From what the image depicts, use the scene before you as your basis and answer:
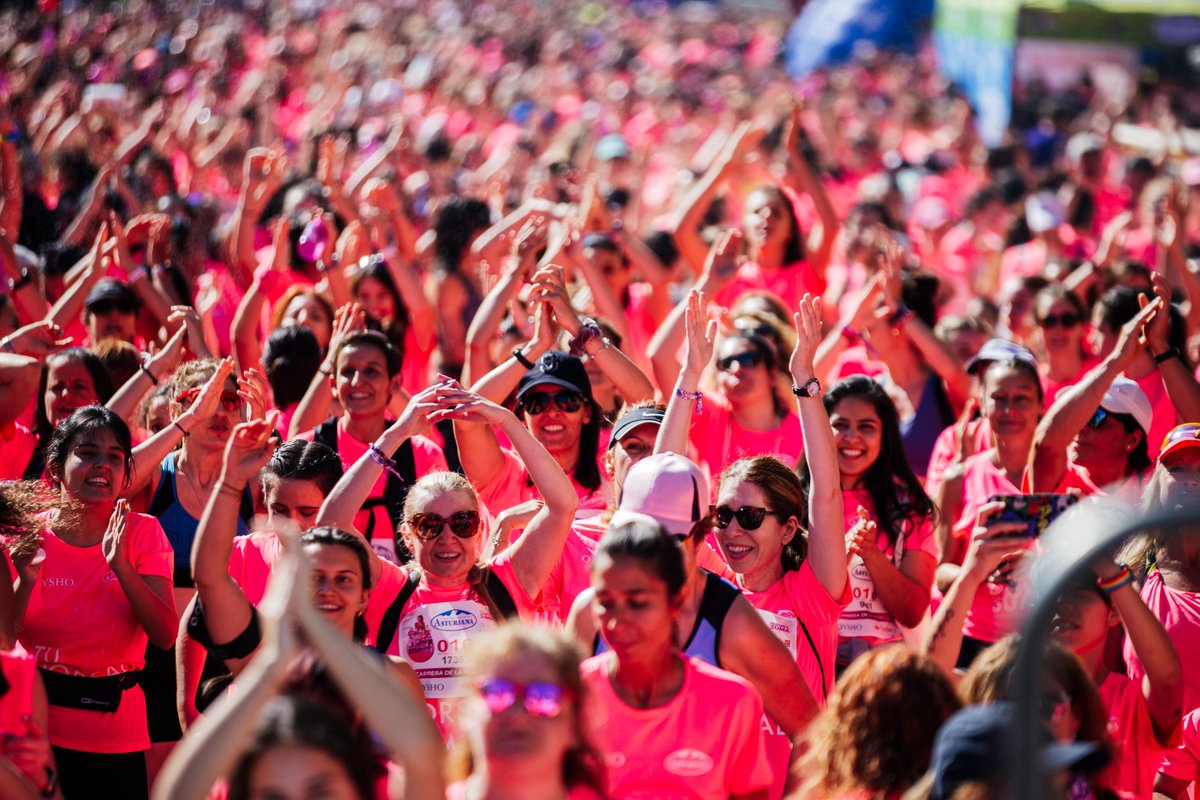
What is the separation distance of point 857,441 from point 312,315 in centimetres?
267

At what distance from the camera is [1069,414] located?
4.81 metres

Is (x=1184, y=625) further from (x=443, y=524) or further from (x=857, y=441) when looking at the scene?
(x=443, y=524)

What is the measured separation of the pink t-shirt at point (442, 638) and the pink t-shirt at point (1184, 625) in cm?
185

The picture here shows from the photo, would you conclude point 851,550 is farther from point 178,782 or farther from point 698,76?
point 698,76

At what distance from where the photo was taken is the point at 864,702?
115 inches

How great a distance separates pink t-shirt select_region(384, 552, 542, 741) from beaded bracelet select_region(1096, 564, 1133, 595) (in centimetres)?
154

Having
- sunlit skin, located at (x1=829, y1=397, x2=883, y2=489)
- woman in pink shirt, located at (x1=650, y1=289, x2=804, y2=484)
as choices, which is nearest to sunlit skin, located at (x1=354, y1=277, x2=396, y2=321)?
woman in pink shirt, located at (x1=650, y1=289, x2=804, y2=484)

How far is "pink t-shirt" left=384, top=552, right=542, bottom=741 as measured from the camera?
3740 mm

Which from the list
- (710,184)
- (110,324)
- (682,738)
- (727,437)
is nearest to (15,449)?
(110,324)

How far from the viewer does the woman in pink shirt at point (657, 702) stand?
10.1 ft

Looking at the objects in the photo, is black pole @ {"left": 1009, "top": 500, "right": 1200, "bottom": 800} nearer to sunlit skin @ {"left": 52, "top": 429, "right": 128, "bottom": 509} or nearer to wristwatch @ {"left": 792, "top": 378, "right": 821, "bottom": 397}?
wristwatch @ {"left": 792, "top": 378, "right": 821, "bottom": 397}

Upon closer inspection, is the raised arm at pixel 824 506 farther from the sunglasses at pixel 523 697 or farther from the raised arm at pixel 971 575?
the sunglasses at pixel 523 697

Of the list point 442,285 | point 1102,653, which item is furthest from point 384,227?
point 1102,653

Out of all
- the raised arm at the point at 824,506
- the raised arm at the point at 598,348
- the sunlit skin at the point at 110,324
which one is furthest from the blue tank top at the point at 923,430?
the sunlit skin at the point at 110,324
